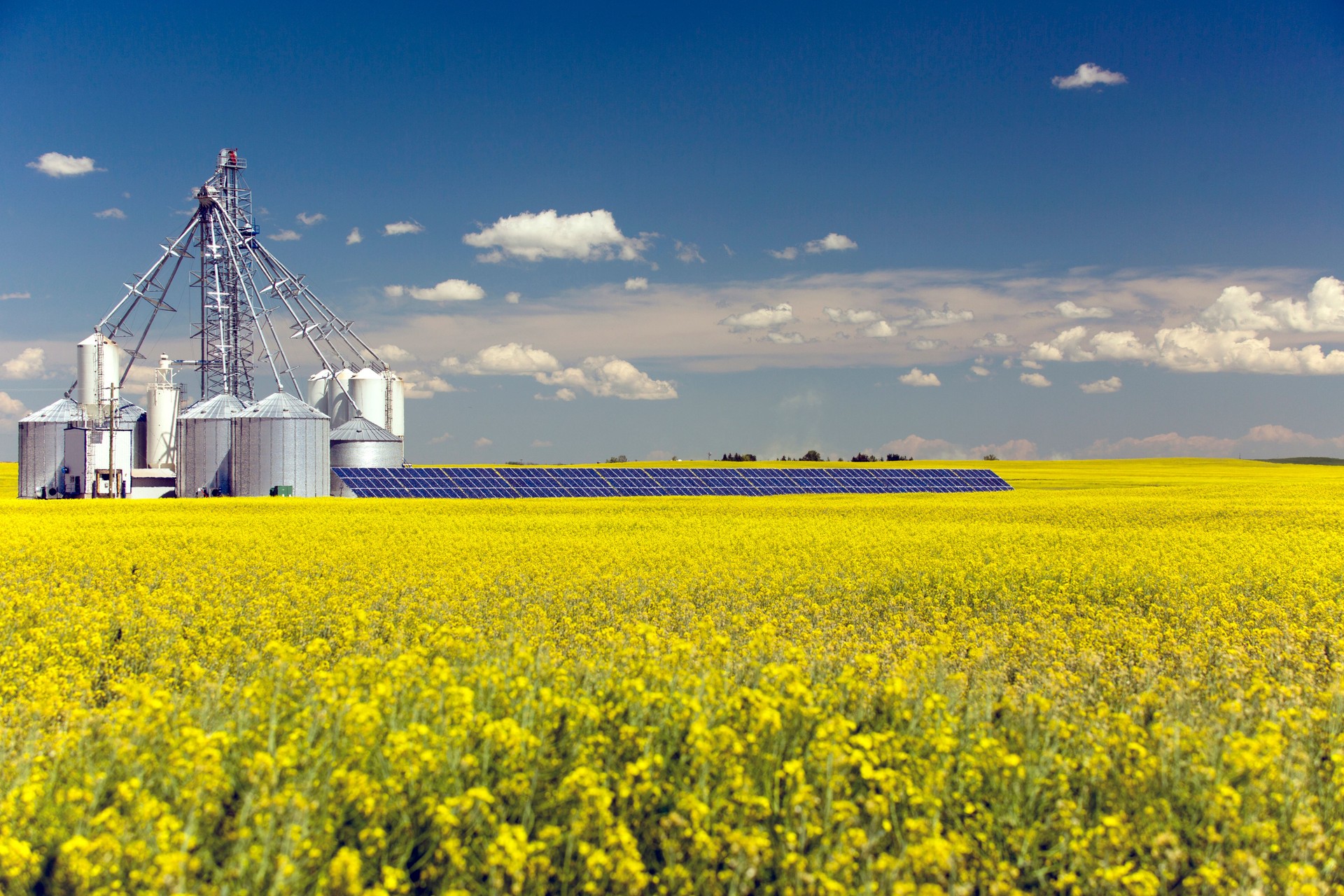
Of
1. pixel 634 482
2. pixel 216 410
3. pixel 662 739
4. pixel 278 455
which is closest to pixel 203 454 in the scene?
pixel 216 410

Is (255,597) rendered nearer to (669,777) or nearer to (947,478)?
(669,777)

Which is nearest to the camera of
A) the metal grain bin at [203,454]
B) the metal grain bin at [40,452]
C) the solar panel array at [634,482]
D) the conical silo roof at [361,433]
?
the solar panel array at [634,482]

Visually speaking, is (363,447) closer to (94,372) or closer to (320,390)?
(320,390)

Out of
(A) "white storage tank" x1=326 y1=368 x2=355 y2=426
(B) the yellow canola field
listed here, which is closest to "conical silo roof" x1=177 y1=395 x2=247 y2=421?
(A) "white storage tank" x1=326 y1=368 x2=355 y2=426

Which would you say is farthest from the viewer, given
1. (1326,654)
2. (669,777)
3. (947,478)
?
(947,478)

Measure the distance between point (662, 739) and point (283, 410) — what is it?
57.1 metres

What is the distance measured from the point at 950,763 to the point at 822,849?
5.33 feet

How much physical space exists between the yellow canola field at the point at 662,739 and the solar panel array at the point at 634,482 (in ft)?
132

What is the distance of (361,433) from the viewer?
204ft

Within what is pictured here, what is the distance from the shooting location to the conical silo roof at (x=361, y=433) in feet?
202

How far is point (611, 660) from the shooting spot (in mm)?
7926

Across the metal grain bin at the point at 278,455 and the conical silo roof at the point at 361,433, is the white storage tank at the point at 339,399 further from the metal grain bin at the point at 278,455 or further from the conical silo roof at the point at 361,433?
the metal grain bin at the point at 278,455

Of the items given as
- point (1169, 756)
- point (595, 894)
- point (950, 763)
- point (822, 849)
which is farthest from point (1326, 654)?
point (595, 894)

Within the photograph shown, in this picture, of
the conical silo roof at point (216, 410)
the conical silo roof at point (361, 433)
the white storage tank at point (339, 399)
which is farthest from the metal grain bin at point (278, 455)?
the white storage tank at point (339, 399)
